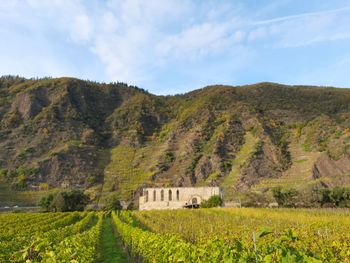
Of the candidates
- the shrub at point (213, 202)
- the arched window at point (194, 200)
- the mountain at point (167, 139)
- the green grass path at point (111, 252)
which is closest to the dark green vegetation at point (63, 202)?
the mountain at point (167, 139)

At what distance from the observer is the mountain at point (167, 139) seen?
85562mm

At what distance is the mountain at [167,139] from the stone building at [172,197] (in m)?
6.95

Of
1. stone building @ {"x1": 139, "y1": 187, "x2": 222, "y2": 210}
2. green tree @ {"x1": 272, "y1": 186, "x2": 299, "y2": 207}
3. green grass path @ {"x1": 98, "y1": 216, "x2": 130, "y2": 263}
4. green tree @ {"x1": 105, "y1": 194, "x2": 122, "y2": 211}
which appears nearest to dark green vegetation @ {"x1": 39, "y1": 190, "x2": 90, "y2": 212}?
green tree @ {"x1": 105, "y1": 194, "x2": 122, "y2": 211}

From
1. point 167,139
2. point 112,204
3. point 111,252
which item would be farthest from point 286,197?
point 167,139

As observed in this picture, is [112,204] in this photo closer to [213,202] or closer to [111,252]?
[213,202]

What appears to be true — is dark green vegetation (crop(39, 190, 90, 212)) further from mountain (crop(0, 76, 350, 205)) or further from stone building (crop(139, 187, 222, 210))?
stone building (crop(139, 187, 222, 210))

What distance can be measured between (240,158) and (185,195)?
22.4 metres

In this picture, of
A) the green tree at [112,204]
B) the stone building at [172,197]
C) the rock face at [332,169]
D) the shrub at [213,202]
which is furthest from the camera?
the stone building at [172,197]

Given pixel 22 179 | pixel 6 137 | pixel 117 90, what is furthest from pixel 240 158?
pixel 117 90

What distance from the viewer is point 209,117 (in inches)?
4710

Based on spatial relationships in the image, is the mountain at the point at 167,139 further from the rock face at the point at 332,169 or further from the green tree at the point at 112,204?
the green tree at the point at 112,204

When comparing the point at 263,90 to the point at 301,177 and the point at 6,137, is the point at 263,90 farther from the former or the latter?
the point at 6,137

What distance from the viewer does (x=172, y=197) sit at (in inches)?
3132

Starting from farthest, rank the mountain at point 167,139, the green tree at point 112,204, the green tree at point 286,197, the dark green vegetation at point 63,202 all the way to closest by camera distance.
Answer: the mountain at point 167,139 → the green tree at point 112,204 → the dark green vegetation at point 63,202 → the green tree at point 286,197
